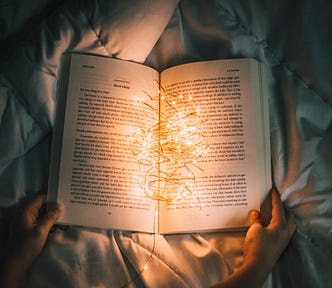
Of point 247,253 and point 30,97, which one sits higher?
point 30,97

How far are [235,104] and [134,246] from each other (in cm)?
38

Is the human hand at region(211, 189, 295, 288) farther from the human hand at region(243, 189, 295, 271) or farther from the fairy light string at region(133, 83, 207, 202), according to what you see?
the fairy light string at region(133, 83, 207, 202)

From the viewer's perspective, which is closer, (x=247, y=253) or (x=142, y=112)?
(x=247, y=253)

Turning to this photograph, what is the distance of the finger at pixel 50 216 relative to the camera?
0.86 m

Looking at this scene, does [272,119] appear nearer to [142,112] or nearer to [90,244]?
[142,112]

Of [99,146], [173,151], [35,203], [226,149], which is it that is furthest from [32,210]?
[226,149]

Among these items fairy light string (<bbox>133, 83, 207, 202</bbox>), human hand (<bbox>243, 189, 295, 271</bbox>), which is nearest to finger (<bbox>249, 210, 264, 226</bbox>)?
human hand (<bbox>243, 189, 295, 271</bbox>)

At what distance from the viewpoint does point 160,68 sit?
3.37 feet

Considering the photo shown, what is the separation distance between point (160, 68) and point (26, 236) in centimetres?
49

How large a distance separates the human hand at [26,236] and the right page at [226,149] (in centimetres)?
24

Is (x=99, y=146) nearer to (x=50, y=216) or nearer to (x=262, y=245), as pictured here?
(x=50, y=216)

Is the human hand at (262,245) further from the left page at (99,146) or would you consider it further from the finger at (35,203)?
the finger at (35,203)

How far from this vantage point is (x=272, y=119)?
948 mm

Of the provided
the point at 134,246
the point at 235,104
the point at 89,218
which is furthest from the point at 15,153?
the point at 235,104
